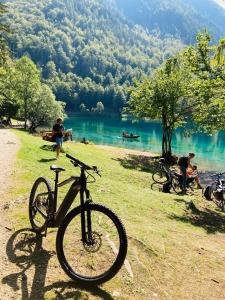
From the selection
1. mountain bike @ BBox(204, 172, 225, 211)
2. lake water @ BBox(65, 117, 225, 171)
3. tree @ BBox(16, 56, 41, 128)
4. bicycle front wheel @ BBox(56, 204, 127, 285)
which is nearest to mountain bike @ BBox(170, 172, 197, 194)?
mountain bike @ BBox(204, 172, 225, 211)

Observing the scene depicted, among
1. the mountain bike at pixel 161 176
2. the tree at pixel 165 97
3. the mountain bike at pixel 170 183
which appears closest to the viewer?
the mountain bike at pixel 170 183

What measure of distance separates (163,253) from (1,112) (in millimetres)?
70206

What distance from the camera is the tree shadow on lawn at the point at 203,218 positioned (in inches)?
555

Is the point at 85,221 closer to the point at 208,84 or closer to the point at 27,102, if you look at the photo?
the point at 208,84

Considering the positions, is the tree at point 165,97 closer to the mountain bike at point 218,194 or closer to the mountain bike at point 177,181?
the mountain bike at point 177,181

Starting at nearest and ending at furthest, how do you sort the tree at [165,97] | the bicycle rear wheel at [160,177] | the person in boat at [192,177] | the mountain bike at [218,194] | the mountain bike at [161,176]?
the mountain bike at [218,194], the person in boat at [192,177], the mountain bike at [161,176], the bicycle rear wheel at [160,177], the tree at [165,97]

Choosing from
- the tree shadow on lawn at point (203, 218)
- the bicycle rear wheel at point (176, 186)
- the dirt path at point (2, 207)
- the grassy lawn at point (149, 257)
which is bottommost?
the bicycle rear wheel at point (176, 186)

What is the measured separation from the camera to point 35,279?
6.92 metres

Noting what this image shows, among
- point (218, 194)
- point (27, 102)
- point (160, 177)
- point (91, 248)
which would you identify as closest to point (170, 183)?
point (160, 177)

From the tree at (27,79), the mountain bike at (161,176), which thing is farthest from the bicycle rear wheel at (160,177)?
the tree at (27,79)

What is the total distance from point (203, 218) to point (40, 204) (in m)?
9.09

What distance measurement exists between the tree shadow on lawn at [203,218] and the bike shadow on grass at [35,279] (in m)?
7.15

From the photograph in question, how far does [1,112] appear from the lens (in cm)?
7400

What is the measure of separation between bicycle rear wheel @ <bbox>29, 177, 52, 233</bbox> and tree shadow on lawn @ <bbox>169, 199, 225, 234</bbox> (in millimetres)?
6347
